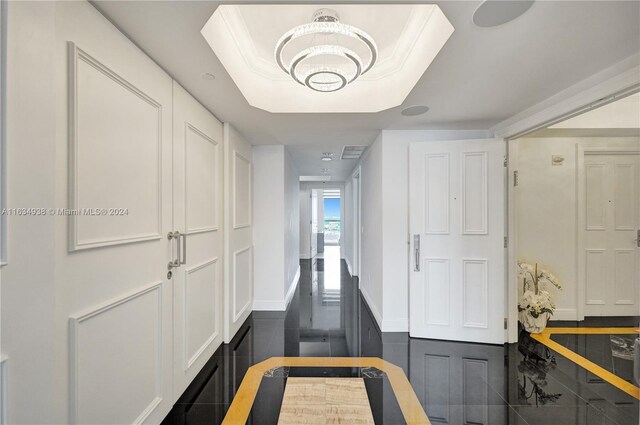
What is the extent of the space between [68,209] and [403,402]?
2323 mm

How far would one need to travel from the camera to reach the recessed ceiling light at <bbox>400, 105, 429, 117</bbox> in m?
2.53

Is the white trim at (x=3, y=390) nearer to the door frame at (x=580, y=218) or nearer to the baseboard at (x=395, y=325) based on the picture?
the baseboard at (x=395, y=325)

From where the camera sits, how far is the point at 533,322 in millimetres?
3125

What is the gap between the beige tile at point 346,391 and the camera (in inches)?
78.6

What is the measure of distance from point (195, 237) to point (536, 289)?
381 centimetres

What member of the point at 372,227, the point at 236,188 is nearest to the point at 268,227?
the point at 236,188

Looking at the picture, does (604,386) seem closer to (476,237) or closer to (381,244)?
(476,237)

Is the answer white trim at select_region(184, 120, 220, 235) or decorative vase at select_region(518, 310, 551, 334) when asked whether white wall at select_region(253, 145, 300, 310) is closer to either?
white trim at select_region(184, 120, 220, 235)

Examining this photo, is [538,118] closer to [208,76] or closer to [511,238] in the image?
[511,238]

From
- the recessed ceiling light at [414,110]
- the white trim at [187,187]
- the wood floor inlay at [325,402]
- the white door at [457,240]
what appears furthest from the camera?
the white door at [457,240]

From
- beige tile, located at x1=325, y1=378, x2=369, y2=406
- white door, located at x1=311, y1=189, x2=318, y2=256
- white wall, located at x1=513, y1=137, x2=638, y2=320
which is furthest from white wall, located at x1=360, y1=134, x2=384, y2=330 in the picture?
Result: white door, located at x1=311, y1=189, x2=318, y2=256

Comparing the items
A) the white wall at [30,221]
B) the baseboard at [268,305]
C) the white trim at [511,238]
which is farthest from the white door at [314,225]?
the white wall at [30,221]

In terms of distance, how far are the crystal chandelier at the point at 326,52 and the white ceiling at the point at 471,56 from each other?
1.30 ft

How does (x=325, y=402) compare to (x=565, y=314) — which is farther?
(x=565, y=314)
